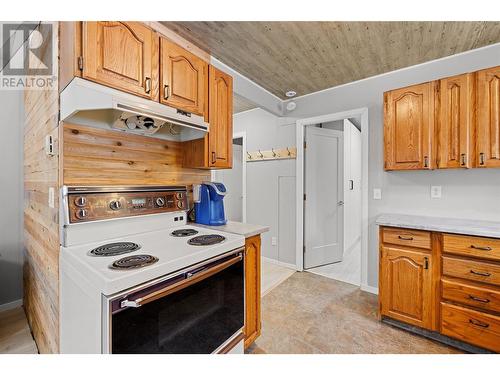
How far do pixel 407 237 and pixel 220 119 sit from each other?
184cm

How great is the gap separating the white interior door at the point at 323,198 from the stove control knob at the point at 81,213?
103 inches

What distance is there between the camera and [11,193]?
7.74 feet

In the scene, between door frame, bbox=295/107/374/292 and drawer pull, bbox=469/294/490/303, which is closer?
drawer pull, bbox=469/294/490/303

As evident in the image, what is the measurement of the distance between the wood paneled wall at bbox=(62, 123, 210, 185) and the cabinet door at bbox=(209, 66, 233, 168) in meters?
0.31

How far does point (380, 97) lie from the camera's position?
8.55 ft

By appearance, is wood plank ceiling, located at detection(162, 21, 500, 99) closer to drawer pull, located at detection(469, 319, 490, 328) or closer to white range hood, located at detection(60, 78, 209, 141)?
white range hood, located at detection(60, 78, 209, 141)

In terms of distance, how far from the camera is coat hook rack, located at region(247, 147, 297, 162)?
3343mm

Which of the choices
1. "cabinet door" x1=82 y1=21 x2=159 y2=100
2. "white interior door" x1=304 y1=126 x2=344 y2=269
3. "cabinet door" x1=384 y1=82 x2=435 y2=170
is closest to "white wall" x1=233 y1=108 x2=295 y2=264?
"white interior door" x1=304 y1=126 x2=344 y2=269

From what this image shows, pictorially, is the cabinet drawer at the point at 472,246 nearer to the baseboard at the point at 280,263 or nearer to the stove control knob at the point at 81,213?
the baseboard at the point at 280,263

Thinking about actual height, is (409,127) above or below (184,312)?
above

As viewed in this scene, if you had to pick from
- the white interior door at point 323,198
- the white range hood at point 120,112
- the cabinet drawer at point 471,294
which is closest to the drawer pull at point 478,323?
the cabinet drawer at point 471,294

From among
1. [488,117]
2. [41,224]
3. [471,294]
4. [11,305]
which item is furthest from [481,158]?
[11,305]

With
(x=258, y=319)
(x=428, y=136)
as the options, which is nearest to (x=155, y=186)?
(x=258, y=319)

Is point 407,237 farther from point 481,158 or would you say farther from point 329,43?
point 329,43
